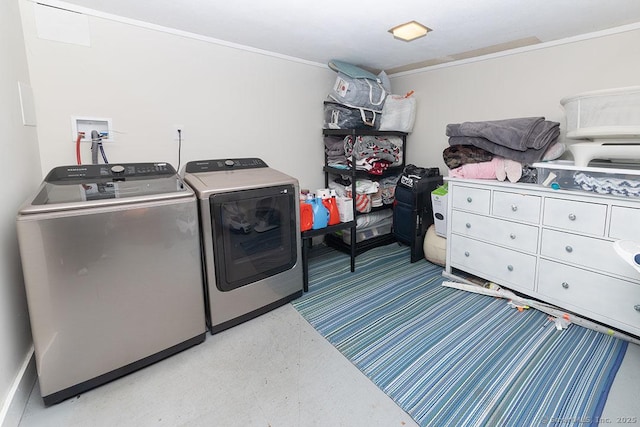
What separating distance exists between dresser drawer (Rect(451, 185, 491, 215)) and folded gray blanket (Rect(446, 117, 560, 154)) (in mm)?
372

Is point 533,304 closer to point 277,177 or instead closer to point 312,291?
point 312,291

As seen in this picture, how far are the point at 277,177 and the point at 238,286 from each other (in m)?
0.76

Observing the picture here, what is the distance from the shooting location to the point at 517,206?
2.12 m

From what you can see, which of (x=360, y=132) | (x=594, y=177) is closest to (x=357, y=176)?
(x=360, y=132)

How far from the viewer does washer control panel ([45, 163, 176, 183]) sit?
67.3 inches

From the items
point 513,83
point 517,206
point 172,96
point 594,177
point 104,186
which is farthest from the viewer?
point 513,83

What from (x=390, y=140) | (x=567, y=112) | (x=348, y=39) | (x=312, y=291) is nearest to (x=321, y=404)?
(x=312, y=291)

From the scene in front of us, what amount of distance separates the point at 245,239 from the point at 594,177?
6.85 ft

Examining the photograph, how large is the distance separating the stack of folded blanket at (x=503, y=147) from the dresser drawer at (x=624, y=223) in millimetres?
547

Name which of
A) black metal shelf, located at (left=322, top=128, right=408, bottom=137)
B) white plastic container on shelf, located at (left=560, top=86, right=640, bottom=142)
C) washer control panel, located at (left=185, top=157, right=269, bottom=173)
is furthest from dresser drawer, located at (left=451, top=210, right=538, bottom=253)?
washer control panel, located at (left=185, top=157, right=269, bottom=173)

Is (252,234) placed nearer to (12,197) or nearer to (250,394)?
(250,394)

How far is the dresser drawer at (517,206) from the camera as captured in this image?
6.68 ft

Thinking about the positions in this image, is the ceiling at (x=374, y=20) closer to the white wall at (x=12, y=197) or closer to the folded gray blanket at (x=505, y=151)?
the white wall at (x=12, y=197)

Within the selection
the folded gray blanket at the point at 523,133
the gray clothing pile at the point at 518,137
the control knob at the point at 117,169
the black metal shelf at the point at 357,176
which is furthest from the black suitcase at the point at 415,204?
the control knob at the point at 117,169
